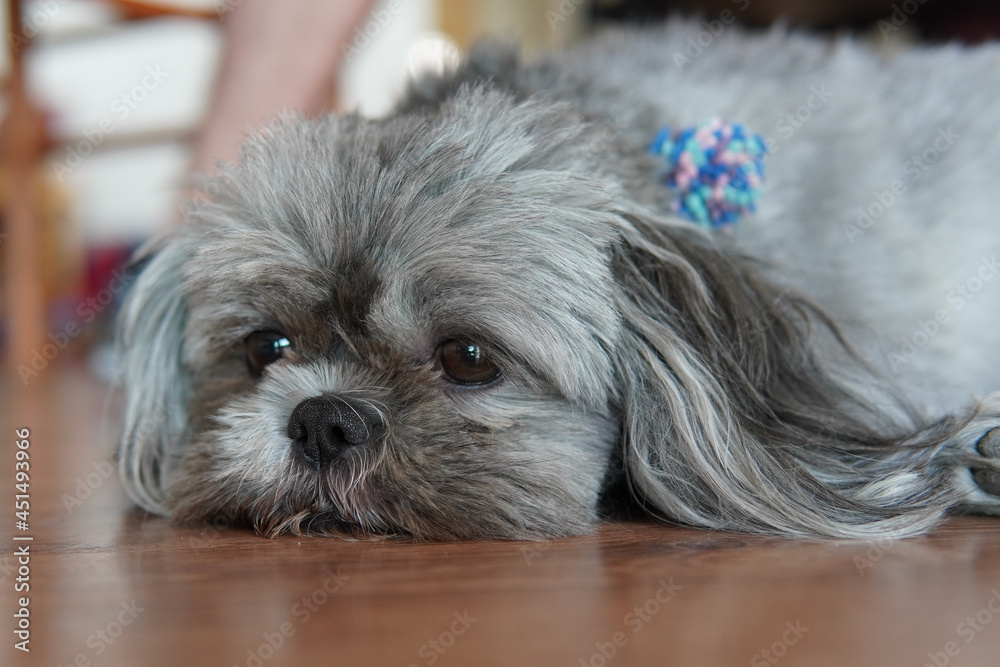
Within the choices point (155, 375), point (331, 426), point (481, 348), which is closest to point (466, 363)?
point (481, 348)

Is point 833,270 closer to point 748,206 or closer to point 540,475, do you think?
point 748,206

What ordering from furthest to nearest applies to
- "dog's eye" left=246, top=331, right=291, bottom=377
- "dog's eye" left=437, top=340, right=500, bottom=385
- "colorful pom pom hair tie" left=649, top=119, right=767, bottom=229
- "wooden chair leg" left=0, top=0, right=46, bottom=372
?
"wooden chair leg" left=0, top=0, right=46, bottom=372, "colorful pom pom hair tie" left=649, top=119, right=767, bottom=229, "dog's eye" left=246, top=331, right=291, bottom=377, "dog's eye" left=437, top=340, right=500, bottom=385

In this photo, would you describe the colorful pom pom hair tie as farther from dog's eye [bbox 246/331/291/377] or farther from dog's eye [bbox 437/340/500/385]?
dog's eye [bbox 246/331/291/377]

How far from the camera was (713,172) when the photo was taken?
2.04 metres

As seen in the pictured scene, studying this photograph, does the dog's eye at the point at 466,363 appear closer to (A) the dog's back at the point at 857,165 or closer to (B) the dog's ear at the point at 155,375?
(A) the dog's back at the point at 857,165

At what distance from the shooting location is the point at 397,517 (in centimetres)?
158

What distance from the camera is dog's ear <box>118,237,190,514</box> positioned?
2125 mm

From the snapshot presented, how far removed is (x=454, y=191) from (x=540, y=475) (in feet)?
1.68

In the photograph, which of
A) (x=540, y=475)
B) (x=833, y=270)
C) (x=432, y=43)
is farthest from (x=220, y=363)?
(x=432, y=43)

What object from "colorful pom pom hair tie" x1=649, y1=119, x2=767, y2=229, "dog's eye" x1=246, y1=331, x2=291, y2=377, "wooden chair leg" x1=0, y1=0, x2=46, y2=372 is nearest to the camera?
"dog's eye" x1=246, y1=331, x2=291, y2=377

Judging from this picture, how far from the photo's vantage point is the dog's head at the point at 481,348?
162cm

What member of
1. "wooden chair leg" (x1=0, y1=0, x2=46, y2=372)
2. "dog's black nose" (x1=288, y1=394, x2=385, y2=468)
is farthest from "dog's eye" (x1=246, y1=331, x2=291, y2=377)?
"wooden chair leg" (x1=0, y1=0, x2=46, y2=372)

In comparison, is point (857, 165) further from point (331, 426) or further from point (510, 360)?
point (331, 426)

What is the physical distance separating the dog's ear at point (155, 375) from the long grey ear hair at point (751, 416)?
1.00 meters
